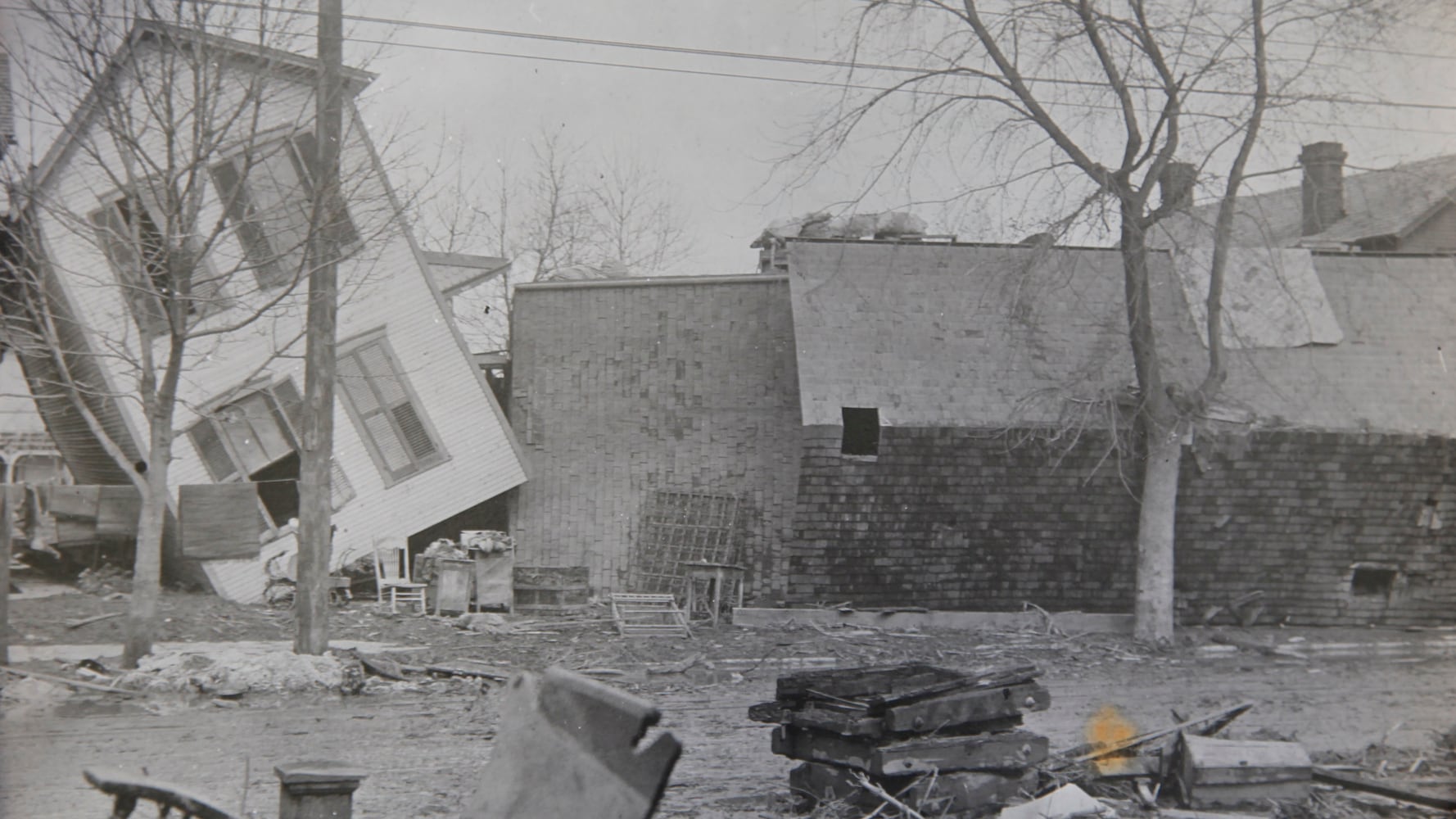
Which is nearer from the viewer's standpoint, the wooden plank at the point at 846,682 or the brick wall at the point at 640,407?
the wooden plank at the point at 846,682

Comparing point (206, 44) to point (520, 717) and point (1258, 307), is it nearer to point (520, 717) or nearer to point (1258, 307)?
point (520, 717)

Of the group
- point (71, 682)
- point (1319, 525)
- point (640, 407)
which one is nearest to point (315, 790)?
point (71, 682)

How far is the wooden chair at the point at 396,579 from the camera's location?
16188mm

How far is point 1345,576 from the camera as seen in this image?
56.8 feet

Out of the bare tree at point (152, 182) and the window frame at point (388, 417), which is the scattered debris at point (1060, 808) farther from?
the window frame at point (388, 417)

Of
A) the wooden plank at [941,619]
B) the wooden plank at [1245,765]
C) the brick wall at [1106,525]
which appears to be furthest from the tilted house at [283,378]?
the wooden plank at [1245,765]

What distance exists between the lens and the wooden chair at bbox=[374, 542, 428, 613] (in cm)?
1619

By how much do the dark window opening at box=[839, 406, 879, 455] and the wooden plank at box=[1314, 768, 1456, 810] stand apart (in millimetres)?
8703

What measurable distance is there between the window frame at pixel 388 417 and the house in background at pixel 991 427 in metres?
1.54

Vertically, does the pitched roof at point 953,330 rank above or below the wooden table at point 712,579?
above

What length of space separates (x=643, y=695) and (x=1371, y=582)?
1289cm

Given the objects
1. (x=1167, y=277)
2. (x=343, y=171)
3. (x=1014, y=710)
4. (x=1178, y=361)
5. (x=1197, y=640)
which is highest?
(x=343, y=171)

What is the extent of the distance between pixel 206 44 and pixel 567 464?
8.68 meters

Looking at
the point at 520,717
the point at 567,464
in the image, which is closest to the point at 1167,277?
the point at 567,464
